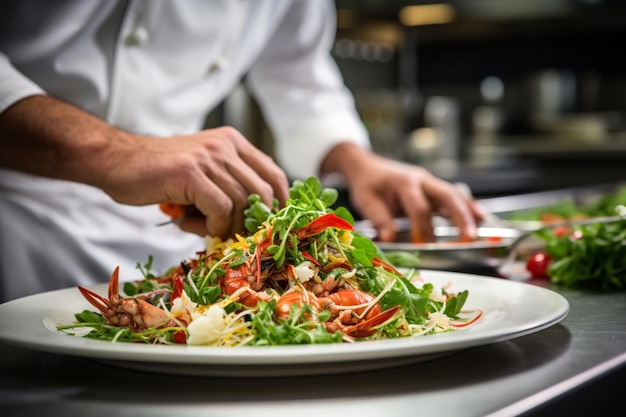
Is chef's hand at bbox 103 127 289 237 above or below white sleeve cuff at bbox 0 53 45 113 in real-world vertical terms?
below

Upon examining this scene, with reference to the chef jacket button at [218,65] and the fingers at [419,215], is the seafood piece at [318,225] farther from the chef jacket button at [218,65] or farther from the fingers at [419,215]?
the chef jacket button at [218,65]

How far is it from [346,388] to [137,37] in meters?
1.21

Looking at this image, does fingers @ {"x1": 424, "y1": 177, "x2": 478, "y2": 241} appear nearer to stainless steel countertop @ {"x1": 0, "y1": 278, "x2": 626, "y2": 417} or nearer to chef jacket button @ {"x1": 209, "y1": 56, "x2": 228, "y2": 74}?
chef jacket button @ {"x1": 209, "y1": 56, "x2": 228, "y2": 74}

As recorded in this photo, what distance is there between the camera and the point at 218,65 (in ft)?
6.38

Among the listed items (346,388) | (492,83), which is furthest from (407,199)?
(492,83)

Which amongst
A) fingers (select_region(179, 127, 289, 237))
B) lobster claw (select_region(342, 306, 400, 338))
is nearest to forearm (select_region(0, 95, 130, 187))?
fingers (select_region(179, 127, 289, 237))

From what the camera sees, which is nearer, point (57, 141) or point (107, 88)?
point (57, 141)

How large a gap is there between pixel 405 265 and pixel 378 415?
680 mm

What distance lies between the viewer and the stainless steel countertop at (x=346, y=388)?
65 cm

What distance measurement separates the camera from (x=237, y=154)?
116 centimetres

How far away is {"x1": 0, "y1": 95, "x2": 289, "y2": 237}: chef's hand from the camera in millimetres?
1092

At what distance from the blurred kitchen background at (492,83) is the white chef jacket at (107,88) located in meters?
3.90

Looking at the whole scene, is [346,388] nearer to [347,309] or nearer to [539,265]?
[347,309]

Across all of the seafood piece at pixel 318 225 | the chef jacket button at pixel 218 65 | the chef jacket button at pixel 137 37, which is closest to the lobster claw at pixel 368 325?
the seafood piece at pixel 318 225
